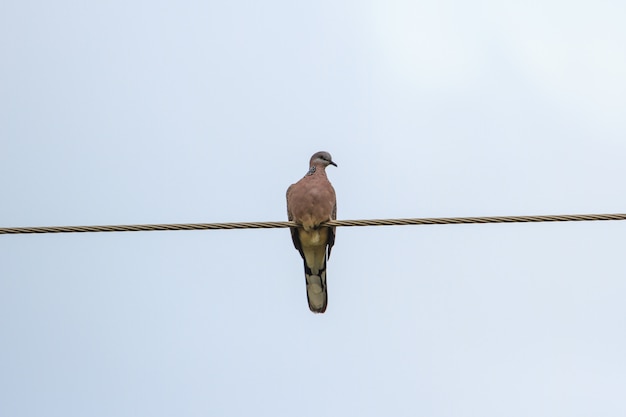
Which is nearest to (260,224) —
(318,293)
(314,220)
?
(314,220)

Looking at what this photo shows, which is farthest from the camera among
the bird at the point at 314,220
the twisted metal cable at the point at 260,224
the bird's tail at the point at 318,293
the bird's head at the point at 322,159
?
the bird's head at the point at 322,159

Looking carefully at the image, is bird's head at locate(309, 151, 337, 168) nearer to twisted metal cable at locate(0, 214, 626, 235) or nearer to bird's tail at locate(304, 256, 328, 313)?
bird's tail at locate(304, 256, 328, 313)

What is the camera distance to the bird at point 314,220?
687cm

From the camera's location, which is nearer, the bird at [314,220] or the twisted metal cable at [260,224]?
the twisted metal cable at [260,224]

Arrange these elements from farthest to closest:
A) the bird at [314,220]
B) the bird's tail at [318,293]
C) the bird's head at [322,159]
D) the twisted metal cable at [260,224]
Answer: the bird's head at [322,159] → the bird's tail at [318,293] → the bird at [314,220] → the twisted metal cable at [260,224]

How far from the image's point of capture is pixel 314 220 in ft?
22.5

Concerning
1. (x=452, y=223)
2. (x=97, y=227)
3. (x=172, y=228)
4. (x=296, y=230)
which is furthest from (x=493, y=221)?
(x=296, y=230)

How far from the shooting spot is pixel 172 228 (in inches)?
201

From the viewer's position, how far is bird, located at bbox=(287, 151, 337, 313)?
6.87 metres

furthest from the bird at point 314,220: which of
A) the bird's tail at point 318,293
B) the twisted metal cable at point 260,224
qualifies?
the twisted metal cable at point 260,224

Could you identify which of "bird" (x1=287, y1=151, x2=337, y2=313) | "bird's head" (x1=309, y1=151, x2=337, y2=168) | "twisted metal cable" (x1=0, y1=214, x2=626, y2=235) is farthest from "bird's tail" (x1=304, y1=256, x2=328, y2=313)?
"twisted metal cable" (x1=0, y1=214, x2=626, y2=235)

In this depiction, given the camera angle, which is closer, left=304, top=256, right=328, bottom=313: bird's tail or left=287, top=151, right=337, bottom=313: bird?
left=287, top=151, right=337, bottom=313: bird

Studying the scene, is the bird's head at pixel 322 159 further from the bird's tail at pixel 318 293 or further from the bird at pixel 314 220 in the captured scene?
the bird's tail at pixel 318 293

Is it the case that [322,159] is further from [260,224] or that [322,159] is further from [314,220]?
[260,224]
